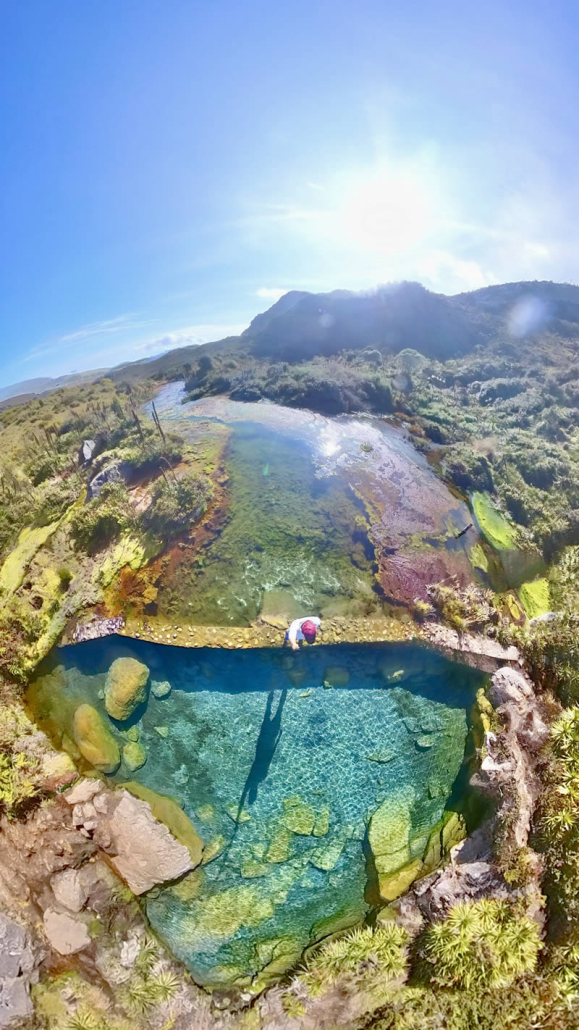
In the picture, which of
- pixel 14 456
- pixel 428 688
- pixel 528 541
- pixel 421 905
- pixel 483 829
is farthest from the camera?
pixel 14 456

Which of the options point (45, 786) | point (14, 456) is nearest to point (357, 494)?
point (45, 786)

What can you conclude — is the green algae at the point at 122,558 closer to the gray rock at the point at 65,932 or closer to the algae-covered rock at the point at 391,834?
the gray rock at the point at 65,932

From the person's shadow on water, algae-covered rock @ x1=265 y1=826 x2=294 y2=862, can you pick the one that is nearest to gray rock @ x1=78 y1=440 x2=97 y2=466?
the person's shadow on water

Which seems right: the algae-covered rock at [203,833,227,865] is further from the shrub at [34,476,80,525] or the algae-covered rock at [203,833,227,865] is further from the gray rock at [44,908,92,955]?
the shrub at [34,476,80,525]

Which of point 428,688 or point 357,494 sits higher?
point 357,494

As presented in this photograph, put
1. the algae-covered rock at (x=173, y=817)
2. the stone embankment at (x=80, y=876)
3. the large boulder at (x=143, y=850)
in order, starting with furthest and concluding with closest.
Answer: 1. the algae-covered rock at (x=173, y=817)
2. the large boulder at (x=143, y=850)
3. the stone embankment at (x=80, y=876)

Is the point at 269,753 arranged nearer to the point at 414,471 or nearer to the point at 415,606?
the point at 415,606

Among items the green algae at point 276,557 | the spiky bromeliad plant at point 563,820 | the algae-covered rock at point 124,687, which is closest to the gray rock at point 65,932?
the algae-covered rock at point 124,687
